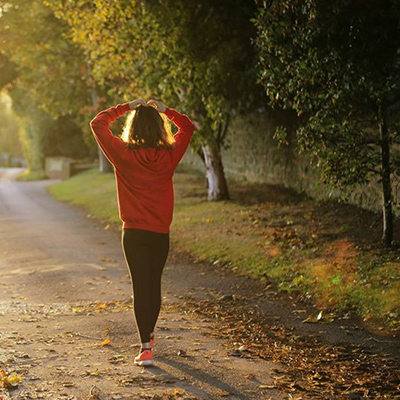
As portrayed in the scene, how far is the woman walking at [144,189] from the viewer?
6309mm

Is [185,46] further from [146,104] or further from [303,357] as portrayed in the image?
[303,357]

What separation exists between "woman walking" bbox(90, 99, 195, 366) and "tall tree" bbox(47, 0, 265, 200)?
9.49 metres

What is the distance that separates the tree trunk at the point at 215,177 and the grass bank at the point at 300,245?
36 centimetres

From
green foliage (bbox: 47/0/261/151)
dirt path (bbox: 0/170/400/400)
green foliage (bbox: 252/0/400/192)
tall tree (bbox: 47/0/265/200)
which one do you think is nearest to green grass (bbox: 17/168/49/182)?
tall tree (bbox: 47/0/265/200)

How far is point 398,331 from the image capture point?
26.8 feet

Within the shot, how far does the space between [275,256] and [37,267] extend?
12.7ft

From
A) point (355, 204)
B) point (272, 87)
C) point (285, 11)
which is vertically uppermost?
point (285, 11)

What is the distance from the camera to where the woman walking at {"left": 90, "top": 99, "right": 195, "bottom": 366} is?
6309mm

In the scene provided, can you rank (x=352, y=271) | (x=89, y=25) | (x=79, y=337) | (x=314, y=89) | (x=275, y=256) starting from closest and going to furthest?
(x=79, y=337), (x=352, y=271), (x=314, y=89), (x=275, y=256), (x=89, y=25)

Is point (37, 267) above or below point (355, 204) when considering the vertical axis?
below

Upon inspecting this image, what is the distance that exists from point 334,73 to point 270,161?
1115 cm

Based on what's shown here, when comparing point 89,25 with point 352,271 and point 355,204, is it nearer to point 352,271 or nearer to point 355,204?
point 355,204

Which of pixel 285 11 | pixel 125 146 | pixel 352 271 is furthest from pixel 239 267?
pixel 125 146

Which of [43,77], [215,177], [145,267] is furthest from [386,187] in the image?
[43,77]
